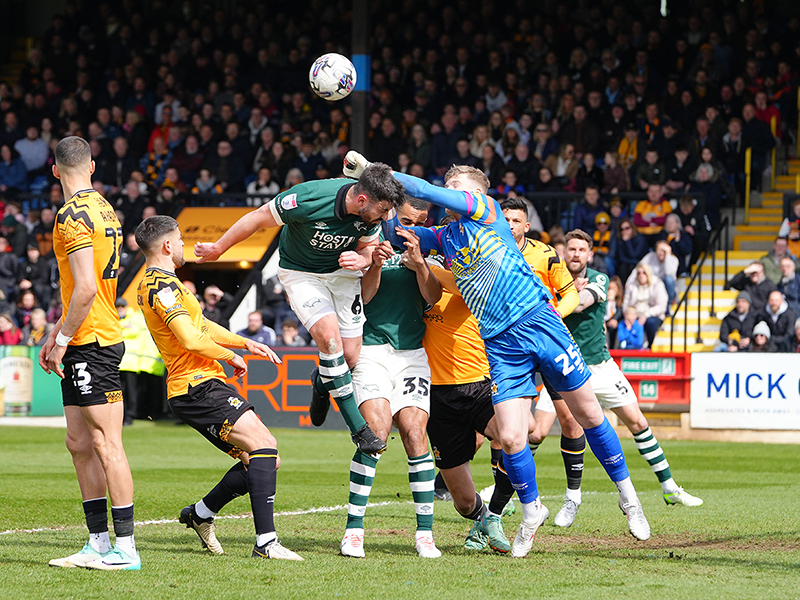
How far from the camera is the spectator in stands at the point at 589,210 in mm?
17953

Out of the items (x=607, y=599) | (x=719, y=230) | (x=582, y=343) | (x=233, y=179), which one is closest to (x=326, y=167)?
(x=233, y=179)

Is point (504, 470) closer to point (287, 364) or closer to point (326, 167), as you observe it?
point (287, 364)

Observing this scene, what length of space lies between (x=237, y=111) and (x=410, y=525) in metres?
15.8

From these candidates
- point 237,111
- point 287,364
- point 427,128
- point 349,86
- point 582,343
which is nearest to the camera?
point 349,86

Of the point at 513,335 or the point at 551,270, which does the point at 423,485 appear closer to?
the point at 513,335

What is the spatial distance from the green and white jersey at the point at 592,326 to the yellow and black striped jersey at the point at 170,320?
3504 mm

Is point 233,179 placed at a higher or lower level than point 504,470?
higher

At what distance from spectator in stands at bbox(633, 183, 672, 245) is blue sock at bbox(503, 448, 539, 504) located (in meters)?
11.9

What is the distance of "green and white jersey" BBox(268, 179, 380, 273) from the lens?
6.67 metres

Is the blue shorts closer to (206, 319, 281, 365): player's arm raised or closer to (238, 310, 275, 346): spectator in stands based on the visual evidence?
(206, 319, 281, 365): player's arm raised

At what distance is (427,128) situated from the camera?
2034cm

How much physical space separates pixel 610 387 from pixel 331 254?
3.25m

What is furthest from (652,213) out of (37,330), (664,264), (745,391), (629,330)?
(37,330)

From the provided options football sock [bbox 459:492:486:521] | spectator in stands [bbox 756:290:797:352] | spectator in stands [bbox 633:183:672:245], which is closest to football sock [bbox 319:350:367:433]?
football sock [bbox 459:492:486:521]
